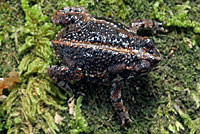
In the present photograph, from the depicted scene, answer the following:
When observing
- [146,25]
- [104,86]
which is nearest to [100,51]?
[104,86]

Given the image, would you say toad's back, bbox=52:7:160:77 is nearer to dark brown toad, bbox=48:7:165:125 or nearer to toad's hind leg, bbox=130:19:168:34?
dark brown toad, bbox=48:7:165:125

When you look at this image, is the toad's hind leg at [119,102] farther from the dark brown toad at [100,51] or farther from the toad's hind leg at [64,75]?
the toad's hind leg at [64,75]

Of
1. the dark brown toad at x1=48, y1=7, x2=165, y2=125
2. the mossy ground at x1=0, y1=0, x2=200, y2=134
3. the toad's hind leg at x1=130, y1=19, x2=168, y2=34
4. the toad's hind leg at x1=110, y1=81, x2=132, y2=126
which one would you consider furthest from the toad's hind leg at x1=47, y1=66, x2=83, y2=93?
the toad's hind leg at x1=130, y1=19, x2=168, y2=34

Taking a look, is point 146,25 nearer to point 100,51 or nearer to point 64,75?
point 100,51

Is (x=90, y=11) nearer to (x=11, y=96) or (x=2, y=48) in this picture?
(x=2, y=48)

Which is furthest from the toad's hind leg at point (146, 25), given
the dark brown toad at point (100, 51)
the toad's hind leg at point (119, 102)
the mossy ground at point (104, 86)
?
the toad's hind leg at point (119, 102)

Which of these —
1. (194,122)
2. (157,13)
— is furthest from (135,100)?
(157,13)

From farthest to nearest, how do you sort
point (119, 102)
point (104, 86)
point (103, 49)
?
point (104, 86)
point (119, 102)
point (103, 49)
